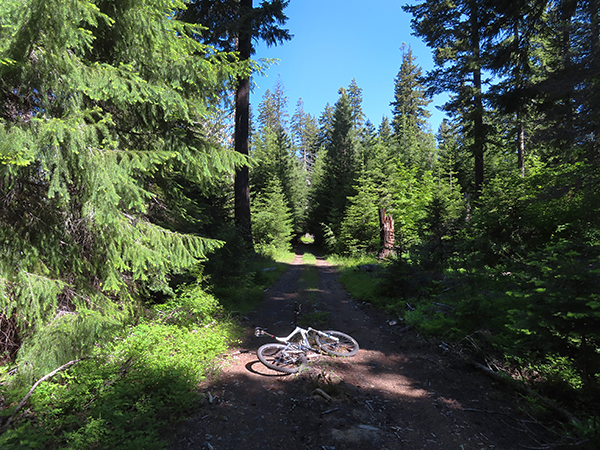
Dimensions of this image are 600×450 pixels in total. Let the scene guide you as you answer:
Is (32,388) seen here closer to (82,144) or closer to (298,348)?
(82,144)

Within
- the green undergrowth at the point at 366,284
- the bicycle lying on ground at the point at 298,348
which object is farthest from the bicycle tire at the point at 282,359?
the green undergrowth at the point at 366,284

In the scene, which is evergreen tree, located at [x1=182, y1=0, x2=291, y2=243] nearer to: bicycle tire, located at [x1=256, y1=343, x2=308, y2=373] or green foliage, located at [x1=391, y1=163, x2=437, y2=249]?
bicycle tire, located at [x1=256, y1=343, x2=308, y2=373]

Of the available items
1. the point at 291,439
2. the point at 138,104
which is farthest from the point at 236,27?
the point at 291,439

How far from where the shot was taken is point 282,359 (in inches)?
203

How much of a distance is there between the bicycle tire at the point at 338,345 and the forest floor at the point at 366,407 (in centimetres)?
19

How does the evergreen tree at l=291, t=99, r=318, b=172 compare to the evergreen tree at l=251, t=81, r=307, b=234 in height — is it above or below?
above

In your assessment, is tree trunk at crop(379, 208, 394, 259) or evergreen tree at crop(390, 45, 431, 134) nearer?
tree trunk at crop(379, 208, 394, 259)

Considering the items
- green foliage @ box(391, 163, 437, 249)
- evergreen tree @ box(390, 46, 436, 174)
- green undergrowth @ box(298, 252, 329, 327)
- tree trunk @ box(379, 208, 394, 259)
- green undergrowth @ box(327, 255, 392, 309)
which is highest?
evergreen tree @ box(390, 46, 436, 174)

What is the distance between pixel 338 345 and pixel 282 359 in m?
1.35

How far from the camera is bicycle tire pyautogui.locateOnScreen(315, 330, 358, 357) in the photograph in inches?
219

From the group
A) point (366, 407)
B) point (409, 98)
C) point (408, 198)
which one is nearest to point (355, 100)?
point (409, 98)

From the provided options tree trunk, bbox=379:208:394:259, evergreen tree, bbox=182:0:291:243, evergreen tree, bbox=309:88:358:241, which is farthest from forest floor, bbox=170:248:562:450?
evergreen tree, bbox=309:88:358:241

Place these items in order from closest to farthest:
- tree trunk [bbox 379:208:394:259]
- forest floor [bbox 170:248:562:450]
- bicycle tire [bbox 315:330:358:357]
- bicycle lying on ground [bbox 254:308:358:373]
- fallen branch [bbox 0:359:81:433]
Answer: fallen branch [bbox 0:359:81:433] < forest floor [bbox 170:248:562:450] < bicycle lying on ground [bbox 254:308:358:373] < bicycle tire [bbox 315:330:358:357] < tree trunk [bbox 379:208:394:259]

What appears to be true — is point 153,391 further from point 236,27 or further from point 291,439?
point 236,27
